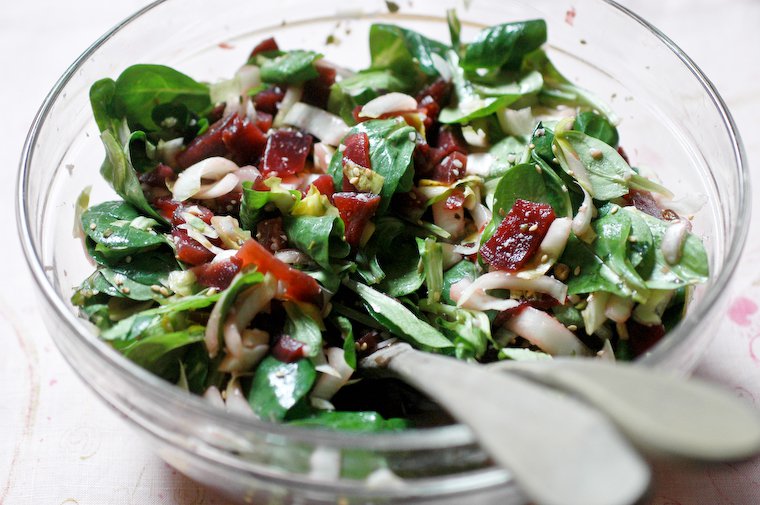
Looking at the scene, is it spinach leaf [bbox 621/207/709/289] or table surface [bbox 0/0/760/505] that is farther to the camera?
table surface [bbox 0/0/760/505]

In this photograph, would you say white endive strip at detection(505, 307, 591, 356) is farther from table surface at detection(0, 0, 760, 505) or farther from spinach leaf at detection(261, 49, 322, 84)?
spinach leaf at detection(261, 49, 322, 84)

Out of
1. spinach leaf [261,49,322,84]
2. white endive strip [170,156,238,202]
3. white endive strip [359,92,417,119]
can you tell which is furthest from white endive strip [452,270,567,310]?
spinach leaf [261,49,322,84]

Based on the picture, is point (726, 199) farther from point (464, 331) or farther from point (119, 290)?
point (119, 290)

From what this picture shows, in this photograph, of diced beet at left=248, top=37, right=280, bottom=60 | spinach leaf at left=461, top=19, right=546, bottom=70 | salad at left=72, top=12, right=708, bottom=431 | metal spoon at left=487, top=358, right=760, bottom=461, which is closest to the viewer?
metal spoon at left=487, top=358, right=760, bottom=461

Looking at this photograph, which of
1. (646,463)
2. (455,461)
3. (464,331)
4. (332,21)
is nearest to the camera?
(646,463)

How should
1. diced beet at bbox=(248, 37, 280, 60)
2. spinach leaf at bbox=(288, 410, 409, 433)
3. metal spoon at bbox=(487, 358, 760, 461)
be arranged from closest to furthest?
metal spoon at bbox=(487, 358, 760, 461), spinach leaf at bbox=(288, 410, 409, 433), diced beet at bbox=(248, 37, 280, 60)

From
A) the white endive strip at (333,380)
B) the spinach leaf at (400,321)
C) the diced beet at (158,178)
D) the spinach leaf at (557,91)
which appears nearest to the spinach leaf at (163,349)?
the white endive strip at (333,380)

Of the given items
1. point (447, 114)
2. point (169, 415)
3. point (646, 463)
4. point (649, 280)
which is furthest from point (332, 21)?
point (646, 463)
